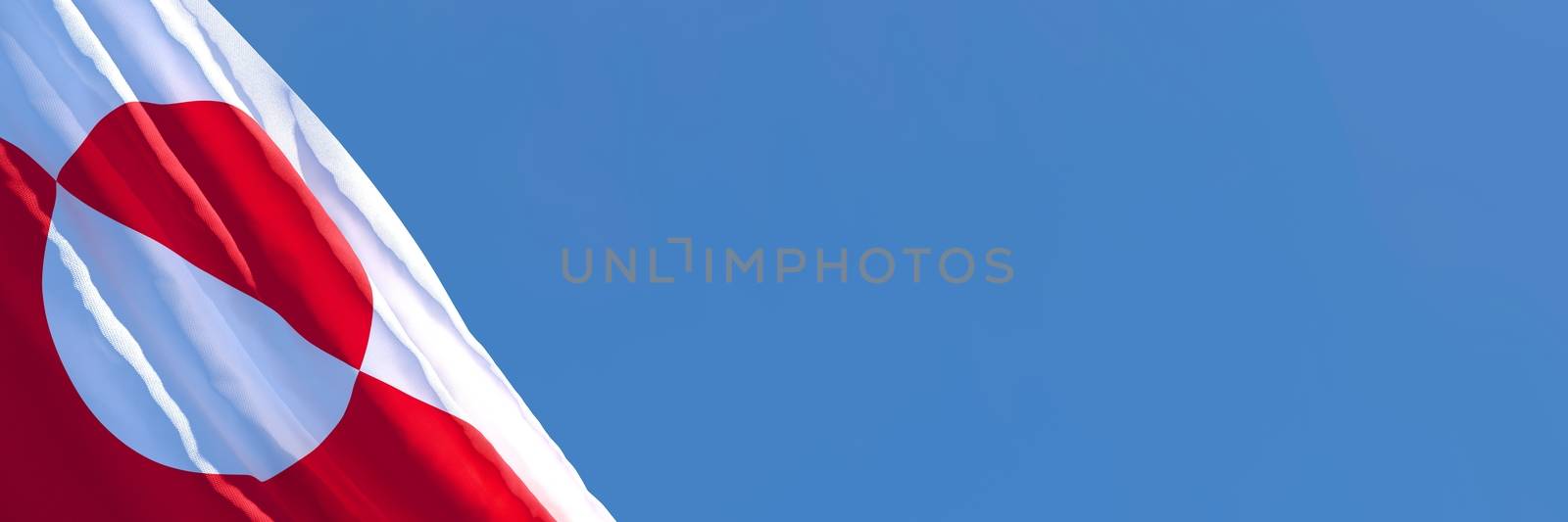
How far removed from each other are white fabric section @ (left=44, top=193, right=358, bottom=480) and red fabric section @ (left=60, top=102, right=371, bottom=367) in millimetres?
54

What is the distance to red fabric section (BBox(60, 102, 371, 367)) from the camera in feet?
17.3

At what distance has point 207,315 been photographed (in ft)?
17.1

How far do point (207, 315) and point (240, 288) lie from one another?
14cm

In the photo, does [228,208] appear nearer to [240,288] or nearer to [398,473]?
[240,288]

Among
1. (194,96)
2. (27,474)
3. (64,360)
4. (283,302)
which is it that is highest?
(194,96)

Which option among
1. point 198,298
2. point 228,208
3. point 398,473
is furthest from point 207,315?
point 398,473

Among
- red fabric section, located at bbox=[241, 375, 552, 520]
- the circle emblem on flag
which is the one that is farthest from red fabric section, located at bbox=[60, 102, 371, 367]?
red fabric section, located at bbox=[241, 375, 552, 520]

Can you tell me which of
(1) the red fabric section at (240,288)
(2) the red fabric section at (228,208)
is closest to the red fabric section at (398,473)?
(1) the red fabric section at (240,288)

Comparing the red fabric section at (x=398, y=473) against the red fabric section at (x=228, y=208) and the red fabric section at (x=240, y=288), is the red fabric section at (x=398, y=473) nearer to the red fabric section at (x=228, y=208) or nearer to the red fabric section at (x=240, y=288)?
the red fabric section at (x=240, y=288)

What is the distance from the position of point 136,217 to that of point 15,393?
68 centimetres

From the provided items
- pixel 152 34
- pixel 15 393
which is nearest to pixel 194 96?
pixel 152 34

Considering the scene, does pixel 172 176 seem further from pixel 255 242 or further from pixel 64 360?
pixel 64 360

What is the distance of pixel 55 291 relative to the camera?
5.09 metres

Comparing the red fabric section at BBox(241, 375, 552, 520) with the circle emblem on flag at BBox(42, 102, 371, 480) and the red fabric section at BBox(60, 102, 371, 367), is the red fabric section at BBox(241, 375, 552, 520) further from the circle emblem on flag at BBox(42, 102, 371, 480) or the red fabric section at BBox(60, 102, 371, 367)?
the red fabric section at BBox(60, 102, 371, 367)
